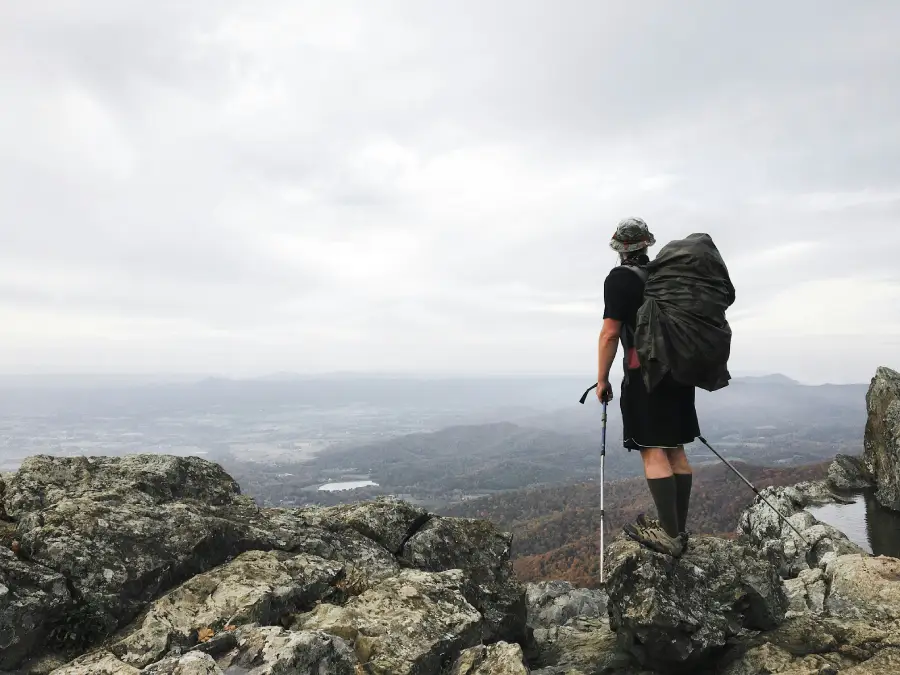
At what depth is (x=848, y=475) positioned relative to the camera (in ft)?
A: 78.8

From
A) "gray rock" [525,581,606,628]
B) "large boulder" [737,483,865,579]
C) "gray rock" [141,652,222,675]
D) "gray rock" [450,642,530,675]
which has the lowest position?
"gray rock" [525,581,606,628]

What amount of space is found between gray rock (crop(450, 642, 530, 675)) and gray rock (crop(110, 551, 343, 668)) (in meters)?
2.91

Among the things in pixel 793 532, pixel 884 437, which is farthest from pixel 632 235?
pixel 884 437

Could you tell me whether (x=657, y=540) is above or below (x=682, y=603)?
above

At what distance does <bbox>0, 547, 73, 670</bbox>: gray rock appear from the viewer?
6234mm

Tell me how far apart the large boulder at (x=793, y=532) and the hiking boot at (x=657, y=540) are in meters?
5.68

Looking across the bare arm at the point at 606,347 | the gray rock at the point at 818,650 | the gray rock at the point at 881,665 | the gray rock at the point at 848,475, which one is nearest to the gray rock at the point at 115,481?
the bare arm at the point at 606,347

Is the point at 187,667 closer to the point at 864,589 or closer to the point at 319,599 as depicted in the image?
the point at 319,599

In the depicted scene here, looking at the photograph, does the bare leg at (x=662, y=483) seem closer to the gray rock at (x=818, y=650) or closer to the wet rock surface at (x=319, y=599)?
the wet rock surface at (x=319, y=599)

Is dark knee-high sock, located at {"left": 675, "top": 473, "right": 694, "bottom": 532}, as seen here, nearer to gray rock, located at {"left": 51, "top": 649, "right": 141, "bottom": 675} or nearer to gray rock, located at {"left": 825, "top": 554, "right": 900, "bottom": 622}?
gray rock, located at {"left": 825, "top": 554, "right": 900, "bottom": 622}

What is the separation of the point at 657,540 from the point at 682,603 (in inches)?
38.4

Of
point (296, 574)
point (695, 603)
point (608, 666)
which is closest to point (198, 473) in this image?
point (296, 574)

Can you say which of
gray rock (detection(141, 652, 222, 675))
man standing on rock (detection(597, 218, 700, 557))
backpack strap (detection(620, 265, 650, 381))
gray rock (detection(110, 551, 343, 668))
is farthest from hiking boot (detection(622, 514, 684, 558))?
gray rock (detection(141, 652, 222, 675))

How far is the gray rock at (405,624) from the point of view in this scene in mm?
6574
